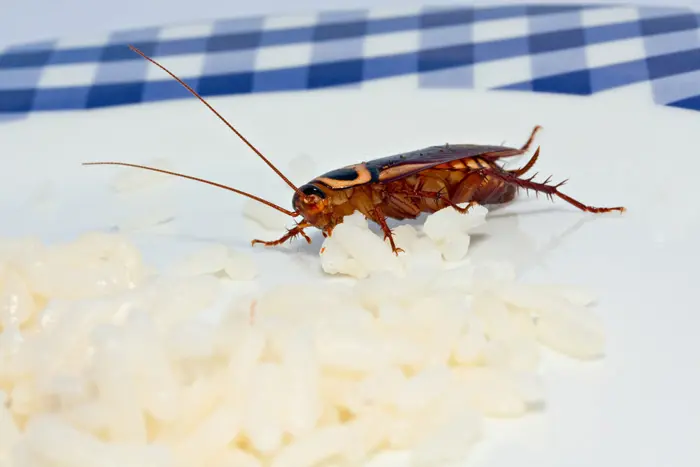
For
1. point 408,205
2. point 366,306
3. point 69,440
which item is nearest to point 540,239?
point 408,205

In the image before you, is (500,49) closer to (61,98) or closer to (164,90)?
(164,90)

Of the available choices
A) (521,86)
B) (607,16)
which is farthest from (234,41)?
(607,16)

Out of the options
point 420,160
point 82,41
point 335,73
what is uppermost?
point 420,160

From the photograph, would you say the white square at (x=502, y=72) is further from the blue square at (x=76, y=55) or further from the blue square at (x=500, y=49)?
the blue square at (x=76, y=55)

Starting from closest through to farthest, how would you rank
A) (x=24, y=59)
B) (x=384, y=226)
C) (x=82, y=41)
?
(x=384, y=226), (x=24, y=59), (x=82, y=41)

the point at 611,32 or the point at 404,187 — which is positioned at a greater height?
the point at 404,187
